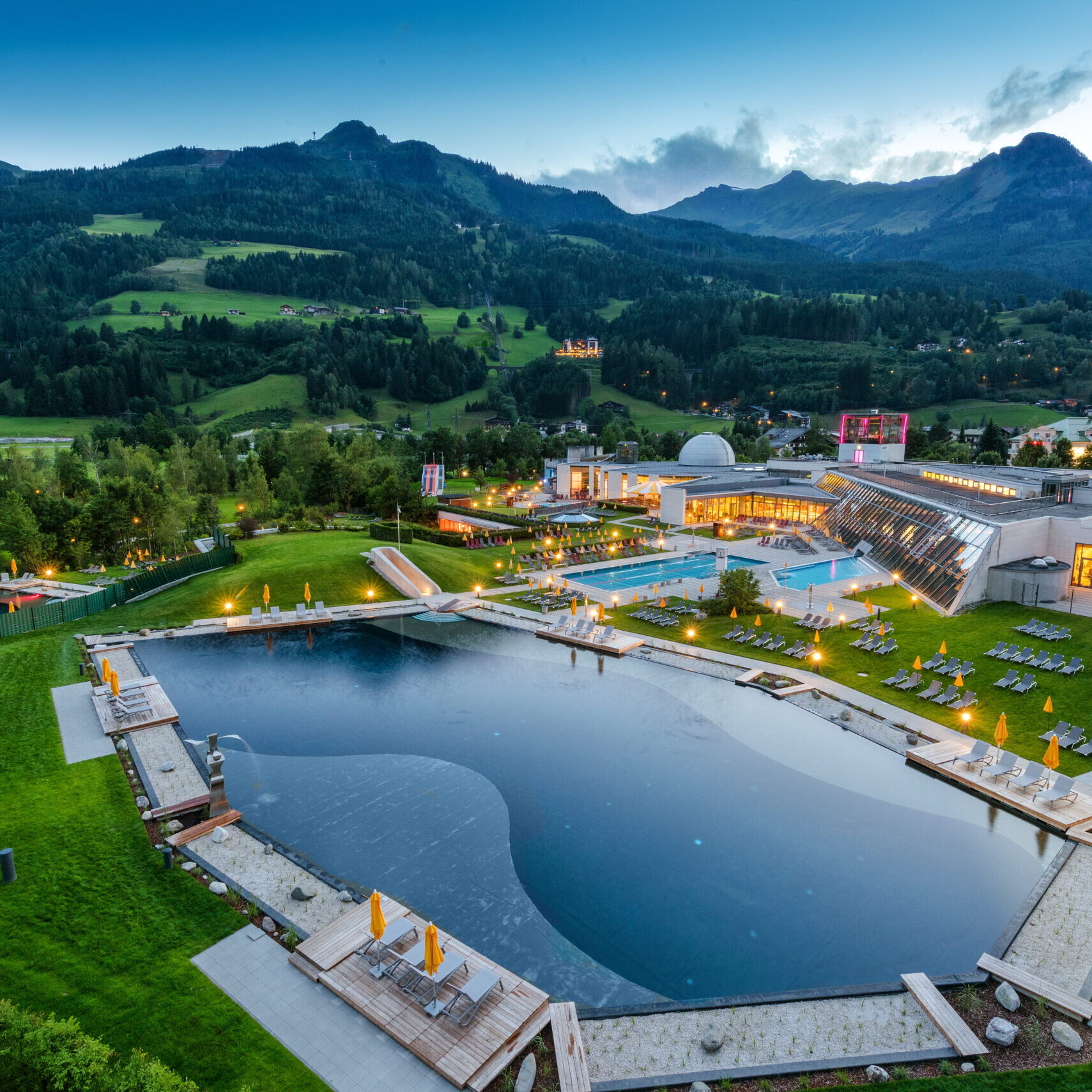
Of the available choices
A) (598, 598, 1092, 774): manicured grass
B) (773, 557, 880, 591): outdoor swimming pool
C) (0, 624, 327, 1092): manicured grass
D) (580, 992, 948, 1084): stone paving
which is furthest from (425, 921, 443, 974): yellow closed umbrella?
(773, 557, 880, 591): outdoor swimming pool

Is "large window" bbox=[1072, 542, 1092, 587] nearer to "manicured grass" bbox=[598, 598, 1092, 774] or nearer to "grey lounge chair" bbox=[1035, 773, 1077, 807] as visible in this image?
"manicured grass" bbox=[598, 598, 1092, 774]

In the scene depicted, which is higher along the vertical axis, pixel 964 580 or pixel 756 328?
pixel 756 328

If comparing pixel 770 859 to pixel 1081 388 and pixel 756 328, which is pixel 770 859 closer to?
pixel 1081 388

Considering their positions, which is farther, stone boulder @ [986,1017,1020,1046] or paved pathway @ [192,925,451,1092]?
stone boulder @ [986,1017,1020,1046]

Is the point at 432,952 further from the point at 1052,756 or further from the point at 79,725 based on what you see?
the point at 79,725

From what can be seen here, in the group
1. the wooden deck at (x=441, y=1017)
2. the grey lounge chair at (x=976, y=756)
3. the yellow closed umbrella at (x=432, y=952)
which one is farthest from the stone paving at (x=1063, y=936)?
the yellow closed umbrella at (x=432, y=952)

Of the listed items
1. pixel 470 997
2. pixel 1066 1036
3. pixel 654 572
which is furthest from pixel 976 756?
pixel 654 572

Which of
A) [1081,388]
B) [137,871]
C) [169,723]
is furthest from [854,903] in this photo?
[1081,388]
